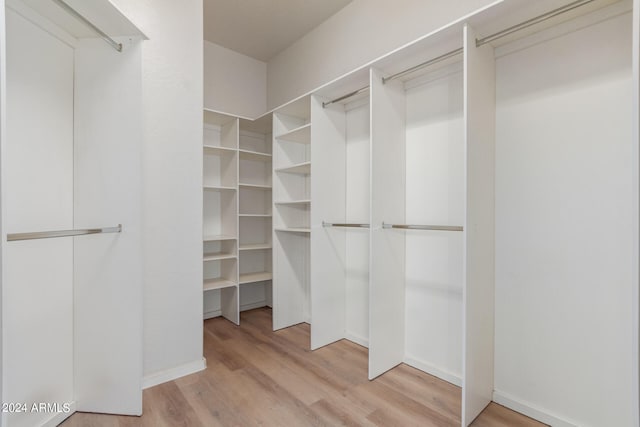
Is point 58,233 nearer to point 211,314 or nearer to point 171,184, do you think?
point 171,184

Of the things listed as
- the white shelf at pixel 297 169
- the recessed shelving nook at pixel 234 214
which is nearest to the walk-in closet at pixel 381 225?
the white shelf at pixel 297 169

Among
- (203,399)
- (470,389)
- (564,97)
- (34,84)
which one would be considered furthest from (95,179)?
(564,97)

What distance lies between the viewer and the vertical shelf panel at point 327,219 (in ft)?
8.83

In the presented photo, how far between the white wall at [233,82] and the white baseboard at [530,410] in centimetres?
370

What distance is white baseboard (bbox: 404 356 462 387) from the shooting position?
213cm

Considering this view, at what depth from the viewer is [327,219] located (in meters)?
2.79

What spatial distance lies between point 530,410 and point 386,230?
137cm

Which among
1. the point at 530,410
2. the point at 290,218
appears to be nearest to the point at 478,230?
the point at 530,410

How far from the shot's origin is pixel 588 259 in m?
1.60

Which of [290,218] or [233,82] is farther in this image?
[233,82]

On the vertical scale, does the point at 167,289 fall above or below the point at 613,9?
below

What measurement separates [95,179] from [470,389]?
2.48 m

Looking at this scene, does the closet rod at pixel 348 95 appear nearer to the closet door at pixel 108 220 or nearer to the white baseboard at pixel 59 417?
the closet door at pixel 108 220

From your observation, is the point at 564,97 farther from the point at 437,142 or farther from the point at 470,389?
the point at 470,389
